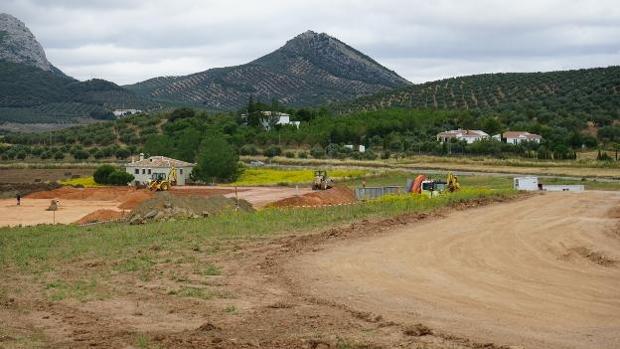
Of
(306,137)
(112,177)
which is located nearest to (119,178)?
(112,177)

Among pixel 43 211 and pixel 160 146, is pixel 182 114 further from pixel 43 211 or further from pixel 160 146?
pixel 43 211

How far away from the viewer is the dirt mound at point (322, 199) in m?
49.5

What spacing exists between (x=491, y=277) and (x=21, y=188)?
220 feet

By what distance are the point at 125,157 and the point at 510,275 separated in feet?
327

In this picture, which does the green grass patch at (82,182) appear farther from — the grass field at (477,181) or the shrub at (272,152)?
the grass field at (477,181)

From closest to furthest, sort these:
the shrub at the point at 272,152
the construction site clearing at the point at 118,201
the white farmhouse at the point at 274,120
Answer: the construction site clearing at the point at 118,201
the shrub at the point at 272,152
the white farmhouse at the point at 274,120

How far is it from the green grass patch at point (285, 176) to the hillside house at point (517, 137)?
26.3 metres

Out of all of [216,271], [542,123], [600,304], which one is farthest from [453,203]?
[542,123]

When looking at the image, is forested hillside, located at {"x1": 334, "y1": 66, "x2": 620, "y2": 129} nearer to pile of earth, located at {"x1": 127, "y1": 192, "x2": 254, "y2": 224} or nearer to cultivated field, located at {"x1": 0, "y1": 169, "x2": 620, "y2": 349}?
pile of earth, located at {"x1": 127, "y1": 192, "x2": 254, "y2": 224}

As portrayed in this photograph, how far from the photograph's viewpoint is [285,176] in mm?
80500

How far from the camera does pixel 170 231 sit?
30.0 meters

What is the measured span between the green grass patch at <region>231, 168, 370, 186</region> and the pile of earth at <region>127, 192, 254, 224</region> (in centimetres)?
3249

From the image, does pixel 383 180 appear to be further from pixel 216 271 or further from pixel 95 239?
pixel 216 271

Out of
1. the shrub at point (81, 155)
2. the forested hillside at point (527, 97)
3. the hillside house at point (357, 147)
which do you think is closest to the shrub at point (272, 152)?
the hillside house at point (357, 147)
